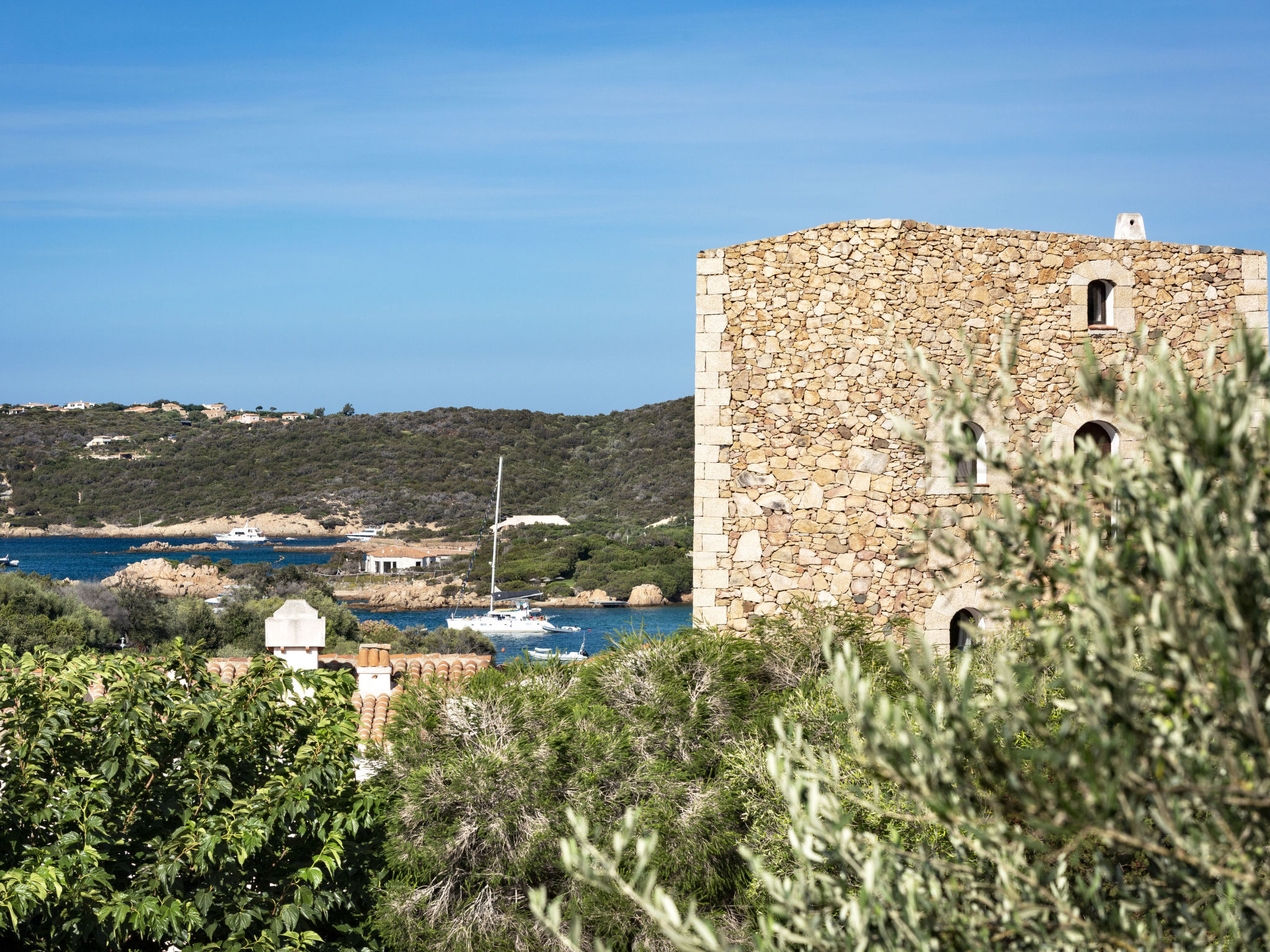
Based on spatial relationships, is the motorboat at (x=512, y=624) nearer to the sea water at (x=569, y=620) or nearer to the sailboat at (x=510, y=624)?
the sailboat at (x=510, y=624)

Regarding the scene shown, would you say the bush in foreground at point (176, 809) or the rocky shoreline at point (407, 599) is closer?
the bush in foreground at point (176, 809)

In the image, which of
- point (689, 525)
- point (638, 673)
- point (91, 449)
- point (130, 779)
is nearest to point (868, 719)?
point (130, 779)

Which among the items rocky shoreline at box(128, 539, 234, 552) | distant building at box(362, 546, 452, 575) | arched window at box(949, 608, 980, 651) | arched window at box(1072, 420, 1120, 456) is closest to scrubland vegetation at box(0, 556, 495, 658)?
arched window at box(949, 608, 980, 651)

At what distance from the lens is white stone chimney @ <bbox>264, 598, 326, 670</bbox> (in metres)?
13.1

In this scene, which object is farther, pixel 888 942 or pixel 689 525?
pixel 689 525

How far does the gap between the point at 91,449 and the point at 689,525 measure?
52941 mm

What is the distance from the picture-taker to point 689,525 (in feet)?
174

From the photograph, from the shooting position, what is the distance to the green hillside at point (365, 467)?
63688 millimetres

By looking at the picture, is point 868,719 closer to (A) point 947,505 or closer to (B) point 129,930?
(B) point 129,930

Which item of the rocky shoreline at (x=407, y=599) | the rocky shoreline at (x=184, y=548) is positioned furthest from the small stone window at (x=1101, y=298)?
the rocky shoreline at (x=184, y=548)

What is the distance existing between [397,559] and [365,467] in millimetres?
16197

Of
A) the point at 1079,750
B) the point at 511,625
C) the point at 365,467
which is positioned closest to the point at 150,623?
the point at 511,625

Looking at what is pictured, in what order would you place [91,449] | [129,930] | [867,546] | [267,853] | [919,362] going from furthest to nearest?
[91,449] → [867,546] → [267,853] → [129,930] → [919,362]

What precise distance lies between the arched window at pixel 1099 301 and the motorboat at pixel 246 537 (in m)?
65.5
